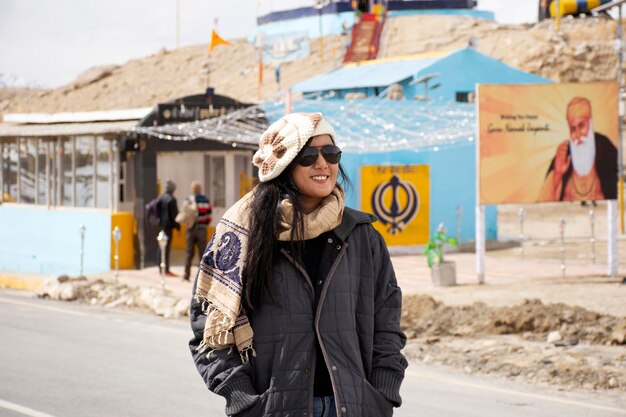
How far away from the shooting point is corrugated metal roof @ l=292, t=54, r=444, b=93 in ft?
105

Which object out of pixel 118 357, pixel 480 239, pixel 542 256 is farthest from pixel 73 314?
pixel 542 256

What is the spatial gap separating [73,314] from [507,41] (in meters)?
62.8

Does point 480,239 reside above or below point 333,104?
below

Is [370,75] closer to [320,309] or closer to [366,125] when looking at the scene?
[366,125]

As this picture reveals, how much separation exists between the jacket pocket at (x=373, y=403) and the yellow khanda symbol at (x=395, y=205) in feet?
68.7

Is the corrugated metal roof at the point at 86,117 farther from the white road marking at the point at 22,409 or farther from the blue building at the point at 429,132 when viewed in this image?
the white road marking at the point at 22,409

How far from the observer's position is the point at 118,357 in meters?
12.5

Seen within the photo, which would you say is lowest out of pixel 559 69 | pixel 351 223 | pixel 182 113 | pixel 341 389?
pixel 341 389

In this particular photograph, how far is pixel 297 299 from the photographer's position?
453 centimetres

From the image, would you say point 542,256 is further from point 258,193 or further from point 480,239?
point 258,193

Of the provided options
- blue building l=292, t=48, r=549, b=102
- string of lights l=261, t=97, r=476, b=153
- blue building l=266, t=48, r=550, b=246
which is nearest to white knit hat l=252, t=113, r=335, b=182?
blue building l=266, t=48, r=550, b=246

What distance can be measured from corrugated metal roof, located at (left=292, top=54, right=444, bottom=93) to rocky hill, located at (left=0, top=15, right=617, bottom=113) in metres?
27.2

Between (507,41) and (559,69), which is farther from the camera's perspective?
(507,41)

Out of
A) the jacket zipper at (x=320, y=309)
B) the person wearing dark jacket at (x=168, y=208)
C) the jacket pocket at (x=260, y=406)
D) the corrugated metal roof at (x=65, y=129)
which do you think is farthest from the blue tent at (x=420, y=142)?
the jacket pocket at (x=260, y=406)
